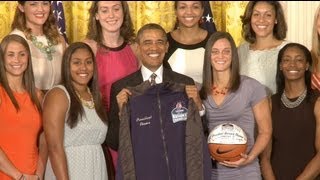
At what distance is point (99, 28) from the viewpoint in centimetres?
450

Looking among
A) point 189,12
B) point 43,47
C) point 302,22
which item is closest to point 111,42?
point 43,47

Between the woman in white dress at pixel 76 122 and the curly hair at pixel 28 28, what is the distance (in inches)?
26.8

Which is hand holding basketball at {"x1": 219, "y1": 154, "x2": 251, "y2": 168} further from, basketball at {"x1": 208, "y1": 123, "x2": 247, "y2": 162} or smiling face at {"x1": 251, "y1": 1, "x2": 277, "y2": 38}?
smiling face at {"x1": 251, "y1": 1, "x2": 277, "y2": 38}

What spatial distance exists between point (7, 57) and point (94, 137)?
673 mm

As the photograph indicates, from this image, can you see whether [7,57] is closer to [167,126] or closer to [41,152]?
[41,152]

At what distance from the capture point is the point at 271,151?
4.05 meters

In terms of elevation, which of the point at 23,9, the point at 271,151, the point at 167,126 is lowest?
the point at 271,151

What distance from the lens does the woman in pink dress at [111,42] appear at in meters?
4.37

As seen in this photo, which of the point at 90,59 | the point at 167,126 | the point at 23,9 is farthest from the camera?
the point at 23,9

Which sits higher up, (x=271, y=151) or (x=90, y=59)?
(x=90, y=59)

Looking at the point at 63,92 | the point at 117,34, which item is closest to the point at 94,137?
the point at 63,92

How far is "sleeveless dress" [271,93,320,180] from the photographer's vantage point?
394 cm

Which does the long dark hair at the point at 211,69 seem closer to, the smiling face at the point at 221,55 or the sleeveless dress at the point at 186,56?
the smiling face at the point at 221,55

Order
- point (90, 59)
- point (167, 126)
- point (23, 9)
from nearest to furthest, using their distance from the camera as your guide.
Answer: point (167, 126), point (90, 59), point (23, 9)
